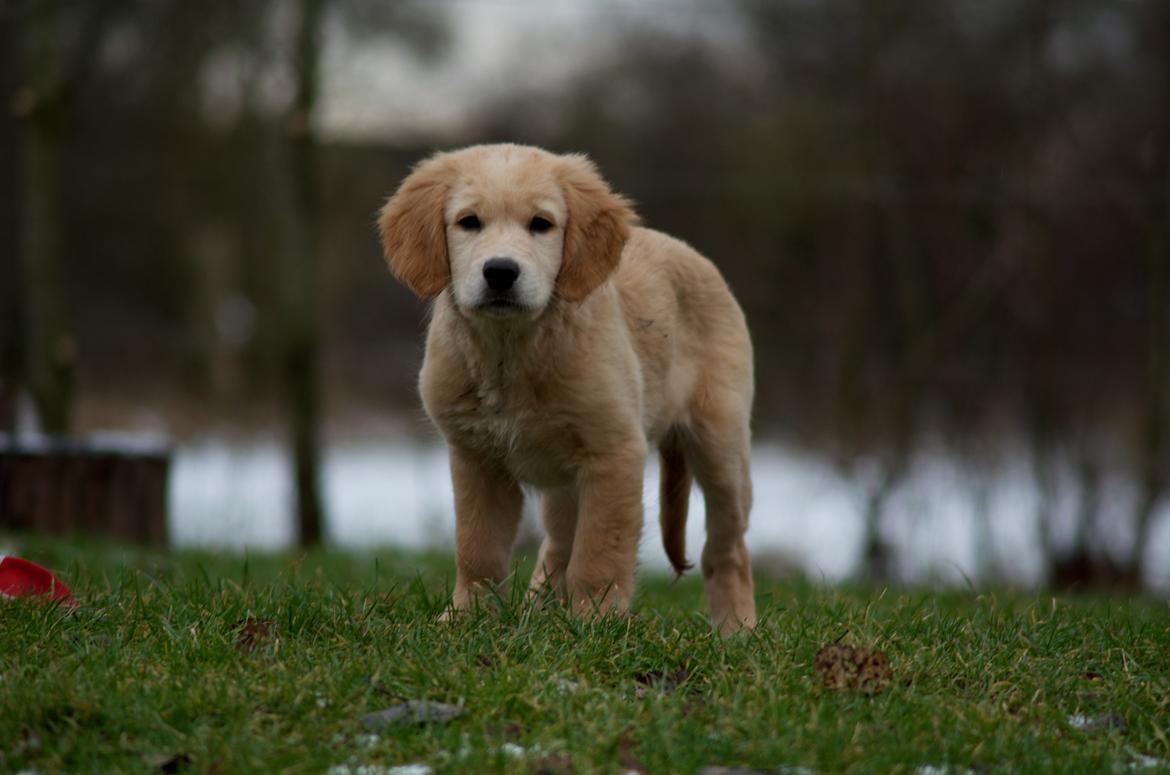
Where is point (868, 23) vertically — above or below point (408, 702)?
above

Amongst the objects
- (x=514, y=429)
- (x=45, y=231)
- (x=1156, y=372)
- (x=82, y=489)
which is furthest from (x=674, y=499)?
(x=45, y=231)

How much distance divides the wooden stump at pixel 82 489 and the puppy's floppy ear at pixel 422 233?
165 inches

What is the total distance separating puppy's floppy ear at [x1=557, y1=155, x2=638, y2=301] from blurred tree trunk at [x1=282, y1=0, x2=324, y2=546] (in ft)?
18.3

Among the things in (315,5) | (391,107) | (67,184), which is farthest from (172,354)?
(315,5)

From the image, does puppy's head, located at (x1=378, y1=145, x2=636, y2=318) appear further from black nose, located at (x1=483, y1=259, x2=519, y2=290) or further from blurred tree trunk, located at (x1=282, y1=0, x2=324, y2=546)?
blurred tree trunk, located at (x1=282, y1=0, x2=324, y2=546)

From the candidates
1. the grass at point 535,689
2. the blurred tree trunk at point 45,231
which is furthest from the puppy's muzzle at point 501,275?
the blurred tree trunk at point 45,231

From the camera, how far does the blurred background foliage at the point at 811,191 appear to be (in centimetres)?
980

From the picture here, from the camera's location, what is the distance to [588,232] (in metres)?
4.02

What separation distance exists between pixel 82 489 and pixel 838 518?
19.5ft

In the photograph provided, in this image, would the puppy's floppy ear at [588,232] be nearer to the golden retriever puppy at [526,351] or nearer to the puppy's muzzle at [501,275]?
the golden retriever puppy at [526,351]

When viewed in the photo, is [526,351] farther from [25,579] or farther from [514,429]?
[25,579]

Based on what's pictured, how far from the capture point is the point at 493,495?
165 inches

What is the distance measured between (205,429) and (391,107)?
347cm

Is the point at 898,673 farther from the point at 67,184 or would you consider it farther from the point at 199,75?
the point at 199,75
